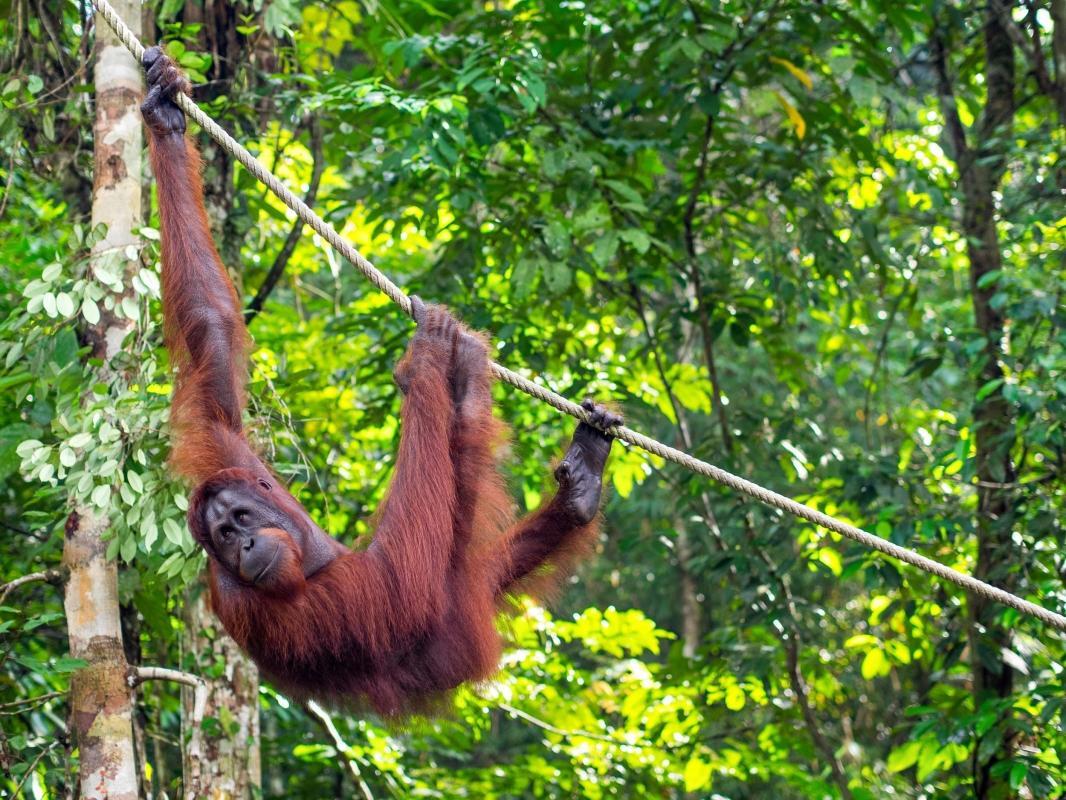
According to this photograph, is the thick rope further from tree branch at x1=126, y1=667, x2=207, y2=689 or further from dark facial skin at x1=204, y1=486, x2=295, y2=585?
tree branch at x1=126, y1=667, x2=207, y2=689

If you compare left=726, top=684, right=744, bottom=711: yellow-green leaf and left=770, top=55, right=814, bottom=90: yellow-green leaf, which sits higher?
left=770, top=55, right=814, bottom=90: yellow-green leaf

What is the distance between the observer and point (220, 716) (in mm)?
4746

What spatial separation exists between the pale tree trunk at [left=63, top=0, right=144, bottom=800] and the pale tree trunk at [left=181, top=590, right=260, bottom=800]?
32.3 inches

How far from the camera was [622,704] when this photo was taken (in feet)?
21.9

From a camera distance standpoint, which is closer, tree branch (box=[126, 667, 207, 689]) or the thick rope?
the thick rope

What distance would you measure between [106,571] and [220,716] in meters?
1.28

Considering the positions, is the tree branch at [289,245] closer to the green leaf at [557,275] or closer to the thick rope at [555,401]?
the green leaf at [557,275]

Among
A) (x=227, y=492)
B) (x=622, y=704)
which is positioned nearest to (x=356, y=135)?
(x=227, y=492)

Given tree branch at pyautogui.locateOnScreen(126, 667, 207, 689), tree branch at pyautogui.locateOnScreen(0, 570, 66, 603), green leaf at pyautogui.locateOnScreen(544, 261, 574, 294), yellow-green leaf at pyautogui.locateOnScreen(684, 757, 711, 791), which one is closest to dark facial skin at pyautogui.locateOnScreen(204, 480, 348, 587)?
tree branch at pyautogui.locateOnScreen(126, 667, 207, 689)

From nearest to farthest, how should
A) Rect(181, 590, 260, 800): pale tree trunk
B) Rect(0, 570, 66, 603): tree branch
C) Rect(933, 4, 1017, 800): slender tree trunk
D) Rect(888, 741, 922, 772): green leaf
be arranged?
Rect(0, 570, 66, 603): tree branch → Rect(181, 590, 260, 800): pale tree trunk → Rect(888, 741, 922, 772): green leaf → Rect(933, 4, 1017, 800): slender tree trunk

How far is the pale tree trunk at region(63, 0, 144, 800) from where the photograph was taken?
3604mm

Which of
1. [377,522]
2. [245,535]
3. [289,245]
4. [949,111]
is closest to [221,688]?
[377,522]

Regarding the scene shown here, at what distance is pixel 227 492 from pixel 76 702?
979mm

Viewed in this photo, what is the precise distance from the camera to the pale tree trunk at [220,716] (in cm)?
457
